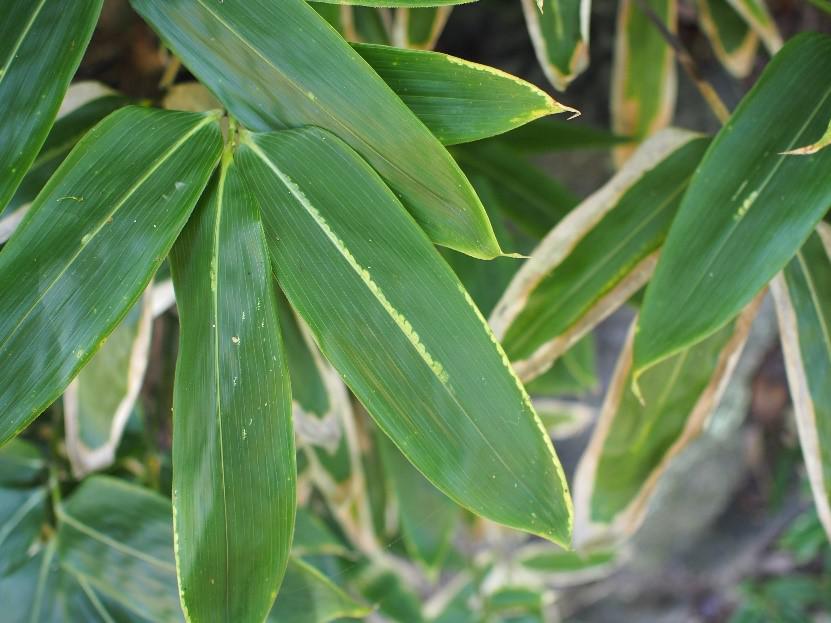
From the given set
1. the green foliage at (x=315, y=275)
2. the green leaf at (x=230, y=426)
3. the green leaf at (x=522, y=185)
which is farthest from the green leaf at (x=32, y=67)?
the green leaf at (x=522, y=185)

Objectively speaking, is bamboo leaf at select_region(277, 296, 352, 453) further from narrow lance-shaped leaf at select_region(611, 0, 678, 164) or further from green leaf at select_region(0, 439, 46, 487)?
narrow lance-shaped leaf at select_region(611, 0, 678, 164)

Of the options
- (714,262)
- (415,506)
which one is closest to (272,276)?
(714,262)

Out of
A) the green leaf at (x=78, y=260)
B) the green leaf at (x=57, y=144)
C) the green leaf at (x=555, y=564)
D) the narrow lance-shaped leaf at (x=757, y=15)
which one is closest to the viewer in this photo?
the green leaf at (x=78, y=260)

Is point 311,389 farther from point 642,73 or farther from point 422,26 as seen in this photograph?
point 642,73

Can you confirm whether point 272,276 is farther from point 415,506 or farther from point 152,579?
point 415,506

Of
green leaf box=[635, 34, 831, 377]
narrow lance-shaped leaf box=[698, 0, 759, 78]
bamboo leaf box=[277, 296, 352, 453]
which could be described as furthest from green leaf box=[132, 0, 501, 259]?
narrow lance-shaped leaf box=[698, 0, 759, 78]

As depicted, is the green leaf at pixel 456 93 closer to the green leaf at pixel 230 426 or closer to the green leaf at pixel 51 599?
the green leaf at pixel 230 426
